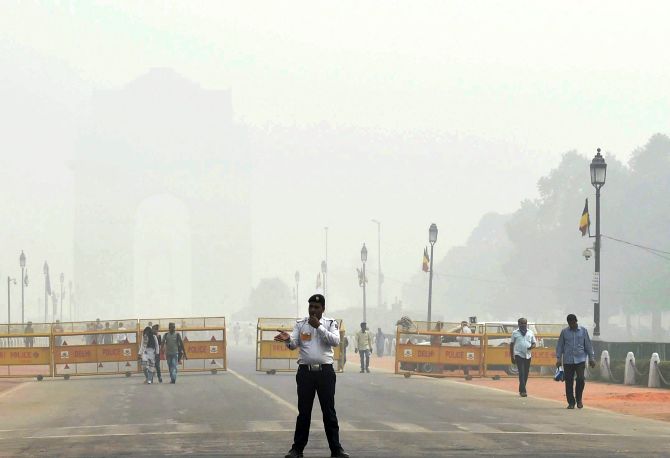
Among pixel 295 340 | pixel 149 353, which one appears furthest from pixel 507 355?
pixel 295 340

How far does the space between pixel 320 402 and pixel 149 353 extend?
22848 mm

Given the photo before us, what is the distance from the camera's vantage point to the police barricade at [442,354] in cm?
4125

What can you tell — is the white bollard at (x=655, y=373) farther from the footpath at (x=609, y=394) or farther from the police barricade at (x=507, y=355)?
the police barricade at (x=507, y=355)

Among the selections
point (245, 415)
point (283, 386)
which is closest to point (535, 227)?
point (283, 386)

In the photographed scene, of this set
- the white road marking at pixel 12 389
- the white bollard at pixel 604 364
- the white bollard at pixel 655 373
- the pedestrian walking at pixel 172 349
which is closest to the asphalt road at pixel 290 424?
the white road marking at pixel 12 389

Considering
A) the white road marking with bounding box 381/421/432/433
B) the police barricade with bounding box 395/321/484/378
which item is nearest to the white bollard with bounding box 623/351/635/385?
the police barricade with bounding box 395/321/484/378

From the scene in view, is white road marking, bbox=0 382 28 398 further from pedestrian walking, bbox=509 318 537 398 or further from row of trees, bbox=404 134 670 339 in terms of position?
row of trees, bbox=404 134 670 339

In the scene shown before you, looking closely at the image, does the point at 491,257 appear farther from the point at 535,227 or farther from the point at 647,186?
the point at 647,186

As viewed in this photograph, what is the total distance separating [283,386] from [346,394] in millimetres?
3949

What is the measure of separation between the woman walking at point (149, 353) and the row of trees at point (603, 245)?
69724 millimetres

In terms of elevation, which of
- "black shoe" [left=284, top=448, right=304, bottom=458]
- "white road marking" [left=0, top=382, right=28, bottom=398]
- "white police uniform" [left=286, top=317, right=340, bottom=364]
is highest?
"white police uniform" [left=286, top=317, right=340, bottom=364]

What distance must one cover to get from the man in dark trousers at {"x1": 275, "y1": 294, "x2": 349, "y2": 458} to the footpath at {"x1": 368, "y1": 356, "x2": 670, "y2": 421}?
392 inches

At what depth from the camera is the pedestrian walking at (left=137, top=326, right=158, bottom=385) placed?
3675cm

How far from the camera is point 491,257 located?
17988cm
